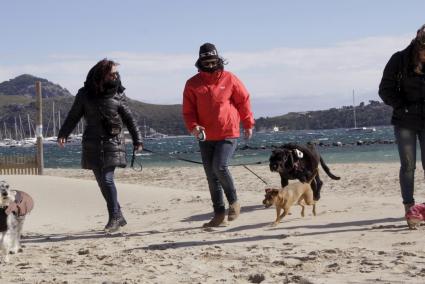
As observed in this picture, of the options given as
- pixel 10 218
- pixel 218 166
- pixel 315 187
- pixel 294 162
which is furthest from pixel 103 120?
pixel 315 187

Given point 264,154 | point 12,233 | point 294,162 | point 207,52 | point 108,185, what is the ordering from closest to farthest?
point 12,233 < point 207,52 < point 108,185 < point 294,162 < point 264,154

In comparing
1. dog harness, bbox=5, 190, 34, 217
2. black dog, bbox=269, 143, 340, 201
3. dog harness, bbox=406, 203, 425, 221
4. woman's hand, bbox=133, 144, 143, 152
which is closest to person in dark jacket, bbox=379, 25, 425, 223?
dog harness, bbox=406, 203, 425, 221

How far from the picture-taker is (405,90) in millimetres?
6020

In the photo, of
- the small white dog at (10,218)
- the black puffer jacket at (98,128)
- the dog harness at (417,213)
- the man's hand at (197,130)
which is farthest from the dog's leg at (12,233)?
the dog harness at (417,213)

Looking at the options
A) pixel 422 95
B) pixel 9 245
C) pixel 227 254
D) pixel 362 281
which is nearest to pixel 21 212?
pixel 9 245

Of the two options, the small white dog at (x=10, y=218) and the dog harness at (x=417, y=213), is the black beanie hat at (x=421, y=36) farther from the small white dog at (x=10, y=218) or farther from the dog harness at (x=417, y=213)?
the small white dog at (x=10, y=218)

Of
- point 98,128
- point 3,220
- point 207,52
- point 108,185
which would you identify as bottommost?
point 3,220

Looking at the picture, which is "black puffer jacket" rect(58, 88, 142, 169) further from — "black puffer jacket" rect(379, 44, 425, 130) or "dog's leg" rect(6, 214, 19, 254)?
"black puffer jacket" rect(379, 44, 425, 130)

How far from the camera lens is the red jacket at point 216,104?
6840 millimetres

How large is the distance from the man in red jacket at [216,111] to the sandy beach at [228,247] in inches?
25.5

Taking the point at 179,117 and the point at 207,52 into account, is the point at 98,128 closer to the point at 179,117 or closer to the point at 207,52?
the point at 207,52

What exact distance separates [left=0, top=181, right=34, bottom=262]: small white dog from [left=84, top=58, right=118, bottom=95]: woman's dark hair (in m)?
1.42

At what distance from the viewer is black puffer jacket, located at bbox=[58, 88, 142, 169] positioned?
7016mm

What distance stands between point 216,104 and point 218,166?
629 mm
